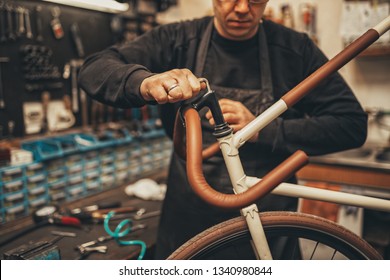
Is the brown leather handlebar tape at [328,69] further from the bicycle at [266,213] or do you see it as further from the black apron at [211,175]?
the black apron at [211,175]

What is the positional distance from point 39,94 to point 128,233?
129cm

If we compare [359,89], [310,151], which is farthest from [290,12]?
[310,151]

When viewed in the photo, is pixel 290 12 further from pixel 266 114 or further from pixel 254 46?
pixel 266 114

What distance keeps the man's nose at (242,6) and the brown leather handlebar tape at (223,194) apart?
0.41 meters

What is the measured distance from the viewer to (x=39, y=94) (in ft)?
7.32

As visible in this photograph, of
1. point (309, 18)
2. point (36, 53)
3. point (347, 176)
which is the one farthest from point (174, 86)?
point (309, 18)

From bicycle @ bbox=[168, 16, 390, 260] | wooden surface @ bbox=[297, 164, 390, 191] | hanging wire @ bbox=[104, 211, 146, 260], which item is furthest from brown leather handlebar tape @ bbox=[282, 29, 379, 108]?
wooden surface @ bbox=[297, 164, 390, 191]

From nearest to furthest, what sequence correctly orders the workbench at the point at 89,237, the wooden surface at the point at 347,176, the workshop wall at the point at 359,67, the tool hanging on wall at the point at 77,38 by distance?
the workbench at the point at 89,237 < the wooden surface at the point at 347,176 < the tool hanging on wall at the point at 77,38 < the workshop wall at the point at 359,67

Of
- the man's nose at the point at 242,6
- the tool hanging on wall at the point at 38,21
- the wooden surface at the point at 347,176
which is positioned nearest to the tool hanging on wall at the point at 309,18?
the wooden surface at the point at 347,176

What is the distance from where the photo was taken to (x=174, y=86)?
69 cm

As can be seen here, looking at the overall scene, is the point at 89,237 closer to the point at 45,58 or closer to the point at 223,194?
the point at 223,194

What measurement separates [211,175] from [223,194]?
15.5 inches

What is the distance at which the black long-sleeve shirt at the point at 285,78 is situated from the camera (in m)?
0.98

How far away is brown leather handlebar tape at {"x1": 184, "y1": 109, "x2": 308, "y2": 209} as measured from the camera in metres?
0.68
